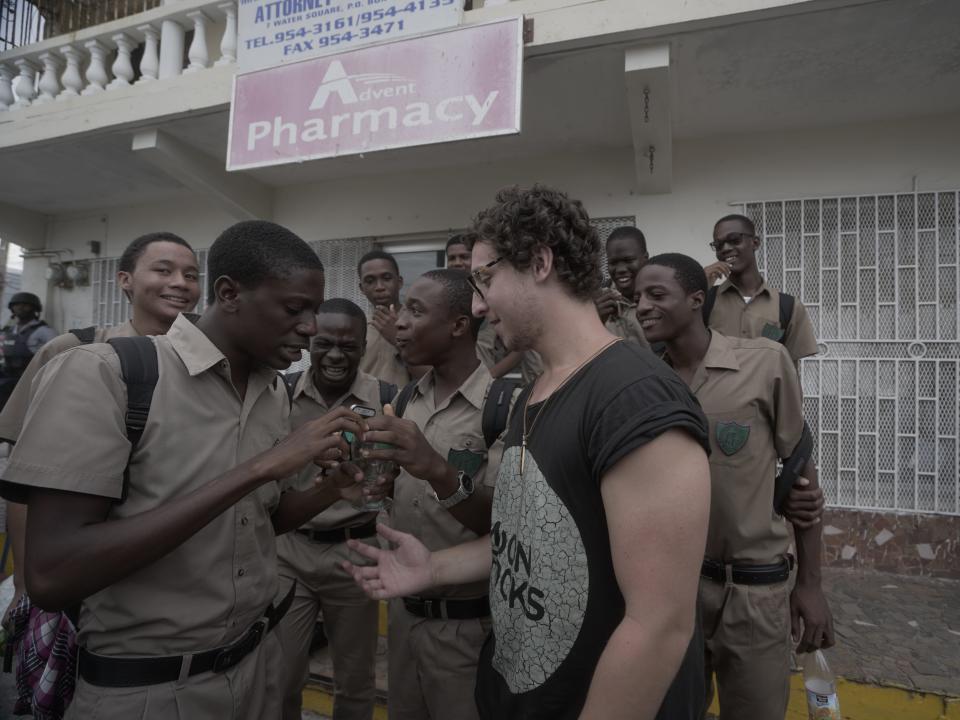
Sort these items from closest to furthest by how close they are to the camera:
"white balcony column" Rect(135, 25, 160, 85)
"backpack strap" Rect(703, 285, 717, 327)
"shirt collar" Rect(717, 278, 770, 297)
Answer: "backpack strap" Rect(703, 285, 717, 327) → "shirt collar" Rect(717, 278, 770, 297) → "white balcony column" Rect(135, 25, 160, 85)

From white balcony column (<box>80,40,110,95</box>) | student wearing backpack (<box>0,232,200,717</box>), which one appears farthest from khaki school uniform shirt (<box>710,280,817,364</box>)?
white balcony column (<box>80,40,110,95</box>)

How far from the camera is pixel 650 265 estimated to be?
7.91 feet

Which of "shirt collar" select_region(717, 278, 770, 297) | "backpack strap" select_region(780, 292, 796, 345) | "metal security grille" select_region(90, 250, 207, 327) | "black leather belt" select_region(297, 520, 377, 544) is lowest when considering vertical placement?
"black leather belt" select_region(297, 520, 377, 544)

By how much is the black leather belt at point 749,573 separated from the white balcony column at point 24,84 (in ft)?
23.5

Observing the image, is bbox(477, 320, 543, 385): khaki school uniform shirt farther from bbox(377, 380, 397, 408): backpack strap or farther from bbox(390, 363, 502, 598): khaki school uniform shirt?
bbox(390, 363, 502, 598): khaki school uniform shirt

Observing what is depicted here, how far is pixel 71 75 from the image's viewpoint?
5438mm

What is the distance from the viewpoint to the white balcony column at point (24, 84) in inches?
217

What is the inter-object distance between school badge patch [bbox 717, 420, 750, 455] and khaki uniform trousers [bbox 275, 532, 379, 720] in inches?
64.9

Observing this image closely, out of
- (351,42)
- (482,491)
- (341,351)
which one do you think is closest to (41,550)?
(482,491)

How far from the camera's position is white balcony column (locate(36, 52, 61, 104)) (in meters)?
5.48

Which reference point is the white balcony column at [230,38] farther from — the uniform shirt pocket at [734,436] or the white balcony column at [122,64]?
the uniform shirt pocket at [734,436]

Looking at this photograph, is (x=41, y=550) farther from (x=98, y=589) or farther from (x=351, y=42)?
(x=351, y=42)

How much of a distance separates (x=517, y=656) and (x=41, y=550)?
40.7 inches

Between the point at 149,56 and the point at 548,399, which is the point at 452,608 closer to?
the point at 548,399
